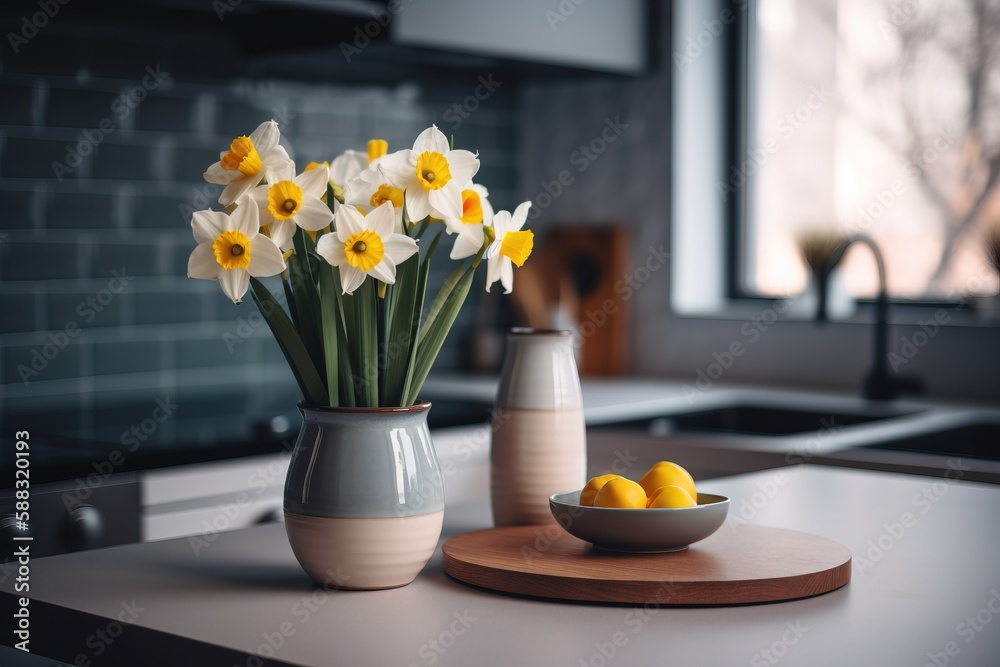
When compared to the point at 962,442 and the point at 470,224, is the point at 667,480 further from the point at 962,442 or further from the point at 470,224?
the point at 962,442

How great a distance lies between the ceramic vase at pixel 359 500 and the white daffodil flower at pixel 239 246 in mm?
141

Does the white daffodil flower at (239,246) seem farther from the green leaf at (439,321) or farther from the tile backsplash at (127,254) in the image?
the tile backsplash at (127,254)

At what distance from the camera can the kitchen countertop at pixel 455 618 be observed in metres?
0.90

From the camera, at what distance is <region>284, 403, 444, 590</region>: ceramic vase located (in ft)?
3.46

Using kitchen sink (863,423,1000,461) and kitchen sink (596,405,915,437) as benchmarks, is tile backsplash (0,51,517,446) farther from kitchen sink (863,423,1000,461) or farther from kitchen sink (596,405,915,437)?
kitchen sink (863,423,1000,461)

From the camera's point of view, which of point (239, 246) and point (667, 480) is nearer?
point (239, 246)

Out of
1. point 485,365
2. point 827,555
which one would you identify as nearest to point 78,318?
Result: point 485,365

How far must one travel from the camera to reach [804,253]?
9.91ft

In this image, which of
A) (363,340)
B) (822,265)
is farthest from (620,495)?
(822,265)

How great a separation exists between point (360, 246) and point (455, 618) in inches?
13.2

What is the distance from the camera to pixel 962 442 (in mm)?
2482

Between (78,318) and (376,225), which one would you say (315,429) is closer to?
(376,225)

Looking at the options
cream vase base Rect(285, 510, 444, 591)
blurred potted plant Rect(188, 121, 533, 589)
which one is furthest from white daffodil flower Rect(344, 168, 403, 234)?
cream vase base Rect(285, 510, 444, 591)

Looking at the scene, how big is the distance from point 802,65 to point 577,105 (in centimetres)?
68
